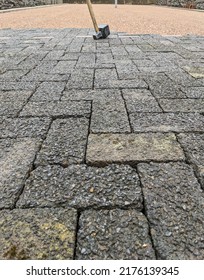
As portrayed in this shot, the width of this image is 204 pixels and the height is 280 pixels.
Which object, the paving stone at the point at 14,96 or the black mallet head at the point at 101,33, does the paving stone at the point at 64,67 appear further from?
the black mallet head at the point at 101,33

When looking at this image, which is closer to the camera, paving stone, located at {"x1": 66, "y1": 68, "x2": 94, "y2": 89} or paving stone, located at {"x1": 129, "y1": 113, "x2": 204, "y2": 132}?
paving stone, located at {"x1": 129, "y1": 113, "x2": 204, "y2": 132}

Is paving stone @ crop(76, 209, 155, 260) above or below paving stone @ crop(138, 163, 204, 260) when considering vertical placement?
above

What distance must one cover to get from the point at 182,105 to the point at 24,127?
1128 millimetres

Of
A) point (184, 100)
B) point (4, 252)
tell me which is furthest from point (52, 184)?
point (184, 100)

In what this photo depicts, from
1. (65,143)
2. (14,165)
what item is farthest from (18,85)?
(14,165)

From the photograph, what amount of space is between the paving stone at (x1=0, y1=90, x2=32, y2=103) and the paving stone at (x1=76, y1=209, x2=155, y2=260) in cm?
134

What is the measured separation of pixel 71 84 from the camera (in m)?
2.27

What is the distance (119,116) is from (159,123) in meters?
0.27

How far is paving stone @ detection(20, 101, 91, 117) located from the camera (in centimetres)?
168

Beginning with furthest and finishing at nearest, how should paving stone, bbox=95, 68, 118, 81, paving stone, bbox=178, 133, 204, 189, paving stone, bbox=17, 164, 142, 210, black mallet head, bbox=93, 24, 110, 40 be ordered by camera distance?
1. black mallet head, bbox=93, 24, 110, 40
2. paving stone, bbox=95, 68, 118, 81
3. paving stone, bbox=178, 133, 204, 189
4. paving stone, bbox=17, 164, 142, 210

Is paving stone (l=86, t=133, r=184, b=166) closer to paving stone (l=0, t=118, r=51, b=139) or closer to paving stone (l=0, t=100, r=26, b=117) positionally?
paving stone (l=0, t=118, r=51, b=139)

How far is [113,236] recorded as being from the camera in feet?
2.68

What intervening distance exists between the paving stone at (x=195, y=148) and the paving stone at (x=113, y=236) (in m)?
0.38

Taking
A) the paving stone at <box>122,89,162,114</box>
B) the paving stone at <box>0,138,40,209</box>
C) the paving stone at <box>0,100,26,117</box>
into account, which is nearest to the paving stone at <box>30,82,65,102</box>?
the paving stone at <box>0,100,26,117</box>
